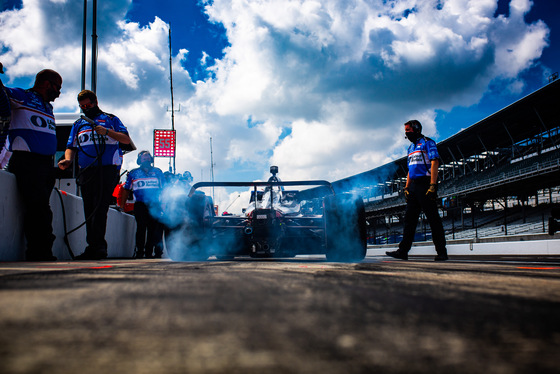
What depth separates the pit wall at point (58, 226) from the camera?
3.84m

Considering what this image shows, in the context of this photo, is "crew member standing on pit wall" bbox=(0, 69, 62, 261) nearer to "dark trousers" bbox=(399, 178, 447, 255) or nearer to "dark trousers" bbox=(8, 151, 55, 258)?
"dark trousers" bbox=(8, 151, 55, 258)

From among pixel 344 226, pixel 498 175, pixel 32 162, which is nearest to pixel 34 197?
pixel 32 162

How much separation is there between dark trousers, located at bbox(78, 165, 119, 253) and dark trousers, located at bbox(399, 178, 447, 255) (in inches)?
134

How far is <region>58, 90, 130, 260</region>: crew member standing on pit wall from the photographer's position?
14.5 feet

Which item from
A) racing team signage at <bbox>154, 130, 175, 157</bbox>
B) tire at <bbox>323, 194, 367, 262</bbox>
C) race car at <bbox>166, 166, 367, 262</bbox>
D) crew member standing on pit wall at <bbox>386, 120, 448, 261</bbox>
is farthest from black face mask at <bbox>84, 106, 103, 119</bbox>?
racing team signage at <bbox>154, 130, 175, 157</bbox>

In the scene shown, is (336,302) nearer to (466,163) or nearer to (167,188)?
(167,188)

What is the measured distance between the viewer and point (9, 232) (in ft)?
12.8

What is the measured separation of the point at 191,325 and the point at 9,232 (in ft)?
13.5

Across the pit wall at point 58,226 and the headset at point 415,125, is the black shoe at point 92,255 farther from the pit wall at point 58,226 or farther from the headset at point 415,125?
the headset at point 415,125

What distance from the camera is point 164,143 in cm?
2553

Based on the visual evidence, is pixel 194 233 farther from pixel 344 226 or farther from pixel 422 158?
pixel 422 158

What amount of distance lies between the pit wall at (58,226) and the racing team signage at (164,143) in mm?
18353

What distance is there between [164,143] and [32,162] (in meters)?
22.2

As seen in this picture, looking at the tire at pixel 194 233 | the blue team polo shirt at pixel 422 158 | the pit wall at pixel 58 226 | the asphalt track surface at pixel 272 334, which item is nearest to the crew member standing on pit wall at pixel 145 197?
the pit wall at pixel 58 226
